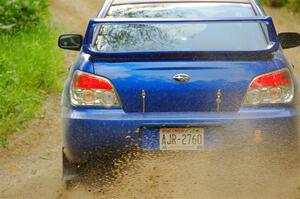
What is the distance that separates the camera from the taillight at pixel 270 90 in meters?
4.56

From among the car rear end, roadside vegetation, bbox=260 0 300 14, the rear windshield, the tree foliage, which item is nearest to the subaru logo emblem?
the car rear end

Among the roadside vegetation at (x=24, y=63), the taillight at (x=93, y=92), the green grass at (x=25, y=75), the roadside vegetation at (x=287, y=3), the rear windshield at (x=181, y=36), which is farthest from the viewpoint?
the roadside vegetation at (x=287, y=3)

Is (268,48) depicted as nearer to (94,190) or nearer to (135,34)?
(135,34)

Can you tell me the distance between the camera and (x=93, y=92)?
184 inches

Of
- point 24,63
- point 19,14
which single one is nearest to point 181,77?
point 24,63

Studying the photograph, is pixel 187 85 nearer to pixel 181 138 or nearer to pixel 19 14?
pixel 181 138

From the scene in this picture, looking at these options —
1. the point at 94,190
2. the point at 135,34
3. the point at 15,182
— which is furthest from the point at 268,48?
the point at 15,182

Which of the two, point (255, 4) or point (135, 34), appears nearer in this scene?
point (135, 34)

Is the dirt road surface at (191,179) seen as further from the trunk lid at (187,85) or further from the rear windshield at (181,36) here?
the rear windshield at (181,36)

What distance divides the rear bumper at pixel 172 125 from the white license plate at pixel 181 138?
0.04 metres

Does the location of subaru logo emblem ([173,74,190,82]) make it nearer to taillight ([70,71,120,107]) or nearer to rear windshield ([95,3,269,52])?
rear windshield ([95,3,269,52])

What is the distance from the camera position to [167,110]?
458 centimetres

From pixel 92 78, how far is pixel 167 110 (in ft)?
1.87

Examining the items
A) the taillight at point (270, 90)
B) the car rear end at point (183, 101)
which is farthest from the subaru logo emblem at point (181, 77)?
the taillight at point (270, 90)
